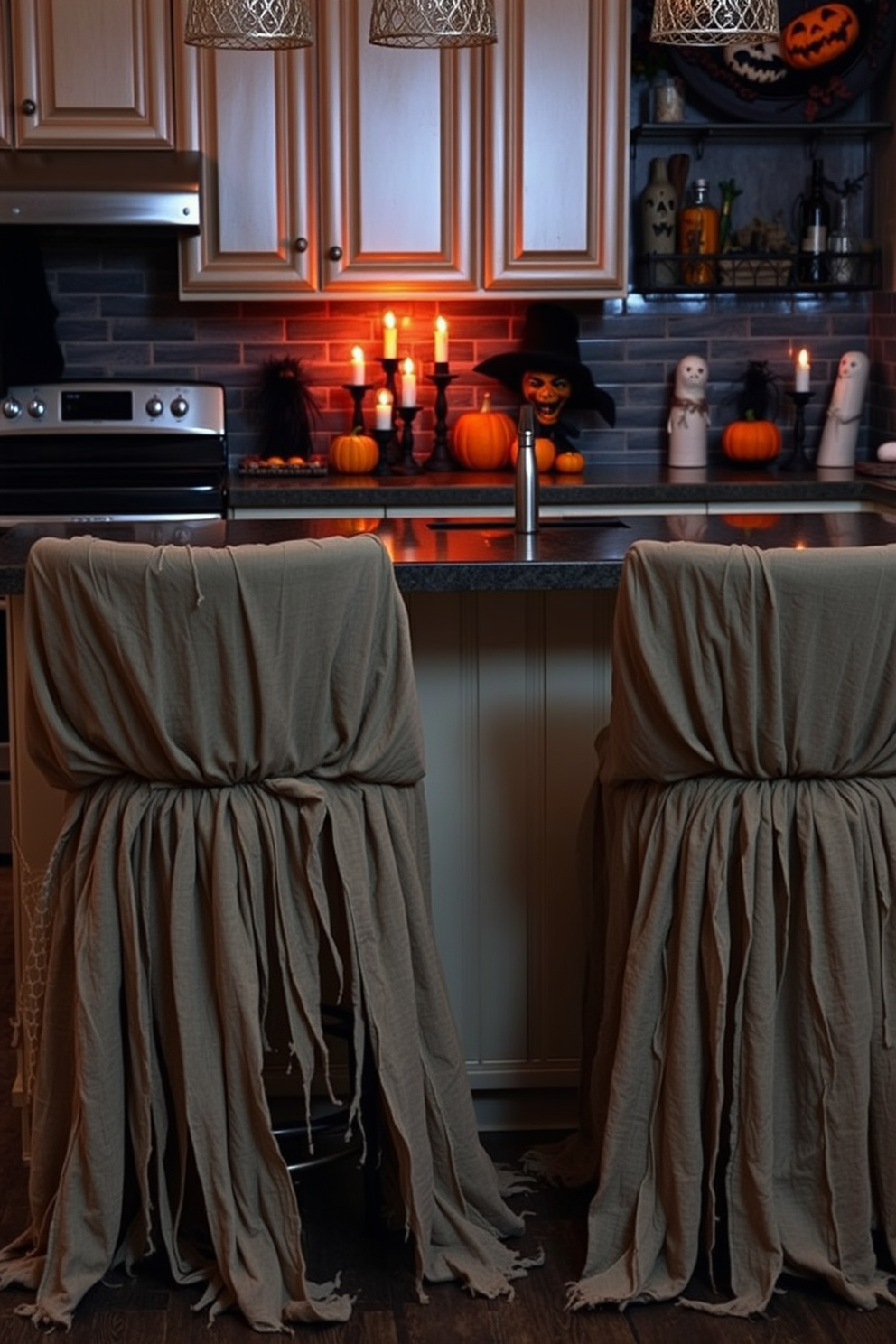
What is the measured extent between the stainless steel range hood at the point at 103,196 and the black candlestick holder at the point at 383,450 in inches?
29.2

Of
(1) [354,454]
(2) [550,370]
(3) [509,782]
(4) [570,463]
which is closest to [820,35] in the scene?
(2) [550,370]

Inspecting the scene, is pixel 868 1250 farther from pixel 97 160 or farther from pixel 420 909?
pixel 97 160

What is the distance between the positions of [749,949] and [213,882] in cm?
71

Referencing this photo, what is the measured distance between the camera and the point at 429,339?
5.00 m

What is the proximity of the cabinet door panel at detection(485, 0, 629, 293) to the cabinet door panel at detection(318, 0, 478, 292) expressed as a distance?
0.24 ft

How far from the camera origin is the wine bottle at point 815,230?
4859mm

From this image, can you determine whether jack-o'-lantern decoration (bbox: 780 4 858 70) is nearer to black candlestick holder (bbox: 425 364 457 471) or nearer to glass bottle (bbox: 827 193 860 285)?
glass bottle (bbox: 827 193 860 285)

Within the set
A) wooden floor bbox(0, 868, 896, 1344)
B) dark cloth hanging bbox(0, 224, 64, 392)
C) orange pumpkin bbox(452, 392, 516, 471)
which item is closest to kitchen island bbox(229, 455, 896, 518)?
orange pumpkin bbox(452, 392, 516, 471)

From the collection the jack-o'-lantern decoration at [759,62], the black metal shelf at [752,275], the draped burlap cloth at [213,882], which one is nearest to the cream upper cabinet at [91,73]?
the black metal shelf at [752,275]

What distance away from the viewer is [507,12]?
178 inches

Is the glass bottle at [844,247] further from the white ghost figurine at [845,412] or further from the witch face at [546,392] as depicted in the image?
the witch face at [546,392]

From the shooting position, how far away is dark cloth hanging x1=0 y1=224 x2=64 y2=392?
4.73 meters

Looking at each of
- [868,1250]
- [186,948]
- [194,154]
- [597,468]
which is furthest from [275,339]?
[868,1250]

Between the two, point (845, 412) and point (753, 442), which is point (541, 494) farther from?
point (845, 412)
